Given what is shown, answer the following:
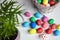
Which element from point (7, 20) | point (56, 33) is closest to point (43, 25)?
point (56, 33)

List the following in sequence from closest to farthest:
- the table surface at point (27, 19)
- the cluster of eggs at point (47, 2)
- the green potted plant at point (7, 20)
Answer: the green potted plant at point (7, 20) < the table surface at point (27, 19) < the cluster of eggs at point (47, 2)

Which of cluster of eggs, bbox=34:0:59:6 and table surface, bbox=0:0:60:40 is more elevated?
cluster of eggs, bbox=34:0:59:6

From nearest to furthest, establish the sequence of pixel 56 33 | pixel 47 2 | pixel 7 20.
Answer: pixel 7 20 → pixel 56 33 → pixel 47 2

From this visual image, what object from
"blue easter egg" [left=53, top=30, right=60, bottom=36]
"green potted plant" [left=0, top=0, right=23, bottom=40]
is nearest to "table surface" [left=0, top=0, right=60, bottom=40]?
"blue easter egg" [left=53, top=30, right=60, bottom=36]

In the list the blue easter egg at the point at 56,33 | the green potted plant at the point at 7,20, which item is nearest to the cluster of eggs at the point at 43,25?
the blue easter egg at the point at 56,33

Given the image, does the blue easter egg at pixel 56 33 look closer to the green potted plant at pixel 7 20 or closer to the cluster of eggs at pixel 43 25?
the cluster of eggs at pixel 43 25

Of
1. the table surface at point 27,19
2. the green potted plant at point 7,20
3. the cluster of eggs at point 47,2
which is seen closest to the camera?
the green potted plant at point 7,20

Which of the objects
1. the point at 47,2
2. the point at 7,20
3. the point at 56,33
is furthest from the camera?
the point at 47,2

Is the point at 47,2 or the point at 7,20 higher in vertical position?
the point at 47,2

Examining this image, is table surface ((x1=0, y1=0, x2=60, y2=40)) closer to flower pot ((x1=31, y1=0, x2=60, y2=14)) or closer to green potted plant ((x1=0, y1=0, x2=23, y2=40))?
flower pot ((x1=31, y1=0, x2=60, y2=14))

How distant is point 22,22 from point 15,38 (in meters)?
0.27

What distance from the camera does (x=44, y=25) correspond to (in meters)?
1.23

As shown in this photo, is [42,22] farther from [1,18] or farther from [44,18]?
[1,18]

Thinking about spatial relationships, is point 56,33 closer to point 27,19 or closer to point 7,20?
point 27,19
